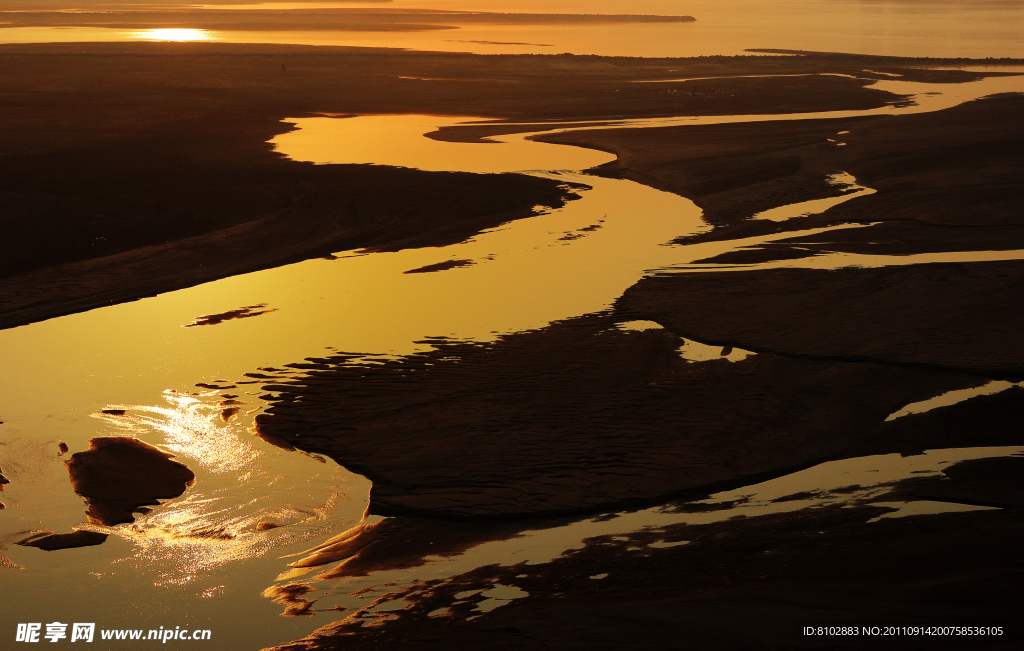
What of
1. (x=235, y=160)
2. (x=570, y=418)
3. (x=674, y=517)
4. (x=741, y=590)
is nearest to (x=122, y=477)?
(x=570, y=418)

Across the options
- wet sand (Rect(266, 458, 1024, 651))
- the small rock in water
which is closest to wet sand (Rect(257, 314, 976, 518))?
wet sand (Rect(266, 458, 1024, 651))

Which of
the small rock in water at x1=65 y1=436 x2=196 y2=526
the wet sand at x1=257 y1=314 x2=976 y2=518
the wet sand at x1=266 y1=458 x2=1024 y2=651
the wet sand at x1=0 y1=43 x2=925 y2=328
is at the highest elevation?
the wet sand at x1=0 y1=43 x2=925 y2=328

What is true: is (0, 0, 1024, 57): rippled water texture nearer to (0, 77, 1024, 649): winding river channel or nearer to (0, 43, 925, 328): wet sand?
(0, 43, 925, 328): wet sand

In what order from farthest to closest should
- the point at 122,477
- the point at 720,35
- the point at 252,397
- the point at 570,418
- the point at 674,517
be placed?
the point at 720,35
the point at 252,397
the point at 570,418
the point at 122,477
the point at 674,517

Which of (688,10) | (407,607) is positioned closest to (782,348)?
(407,607)

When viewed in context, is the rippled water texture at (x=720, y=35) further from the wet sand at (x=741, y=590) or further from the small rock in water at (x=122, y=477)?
the small rock in water at (x=122, y=477)

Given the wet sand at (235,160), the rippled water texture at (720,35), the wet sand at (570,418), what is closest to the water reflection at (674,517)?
the wet sand at (570,418)

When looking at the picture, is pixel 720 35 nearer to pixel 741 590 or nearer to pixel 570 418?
pixel 570 418

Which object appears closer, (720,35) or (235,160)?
(235,160)
